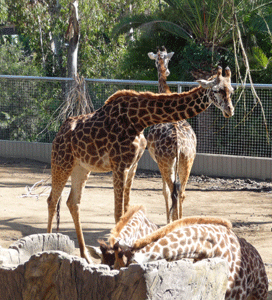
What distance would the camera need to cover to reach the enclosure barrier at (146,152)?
1030cm

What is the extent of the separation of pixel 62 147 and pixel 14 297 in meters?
2.80

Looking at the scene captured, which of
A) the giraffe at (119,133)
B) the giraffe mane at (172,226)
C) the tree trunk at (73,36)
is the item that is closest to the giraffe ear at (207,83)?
the giraffe at (119,133)

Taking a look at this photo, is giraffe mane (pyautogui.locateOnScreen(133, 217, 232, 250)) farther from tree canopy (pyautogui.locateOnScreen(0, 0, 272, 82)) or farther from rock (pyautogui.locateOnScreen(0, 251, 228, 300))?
tree canopy (pyautogui.locateOnScreen(0, 0, 272, 82))

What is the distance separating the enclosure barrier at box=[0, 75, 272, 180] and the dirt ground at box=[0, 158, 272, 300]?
403 millimetres

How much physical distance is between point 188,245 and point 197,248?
100 mm

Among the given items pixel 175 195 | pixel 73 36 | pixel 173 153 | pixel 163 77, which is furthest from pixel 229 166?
pixel 73 36

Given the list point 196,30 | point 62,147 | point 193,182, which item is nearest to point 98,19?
point 196,30

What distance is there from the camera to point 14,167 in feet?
37.7

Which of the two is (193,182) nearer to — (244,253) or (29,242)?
(244,253)

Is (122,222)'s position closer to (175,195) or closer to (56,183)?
(56,183)

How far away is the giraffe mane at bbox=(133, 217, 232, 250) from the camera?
9.86ft

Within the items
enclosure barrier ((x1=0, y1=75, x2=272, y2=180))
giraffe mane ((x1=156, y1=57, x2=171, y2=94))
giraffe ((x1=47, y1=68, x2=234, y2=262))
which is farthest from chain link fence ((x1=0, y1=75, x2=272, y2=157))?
giraffe ((x1=47, y1=68, x2=234, y2=262))

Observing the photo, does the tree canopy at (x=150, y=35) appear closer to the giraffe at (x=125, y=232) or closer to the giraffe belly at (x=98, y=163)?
the giraffe belly at (x=98, y=163)

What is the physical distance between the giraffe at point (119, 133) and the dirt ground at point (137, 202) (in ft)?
4.34
